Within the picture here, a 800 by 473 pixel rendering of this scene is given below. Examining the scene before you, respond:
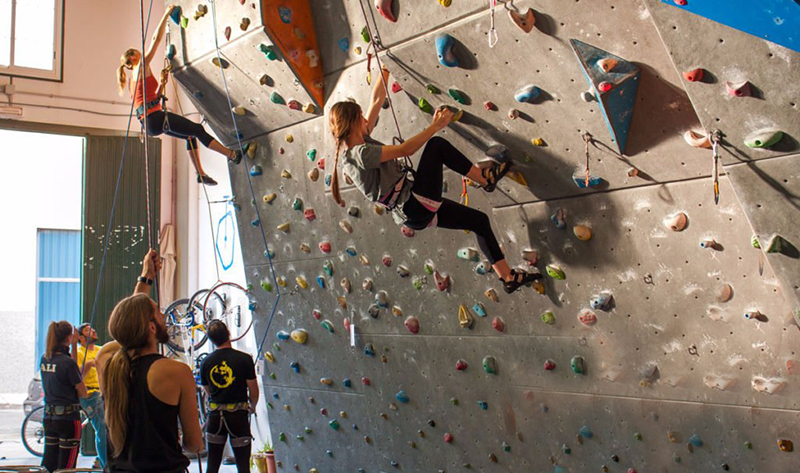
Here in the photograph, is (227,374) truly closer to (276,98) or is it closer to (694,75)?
(276,98)

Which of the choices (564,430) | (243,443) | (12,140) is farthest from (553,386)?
(12,140)

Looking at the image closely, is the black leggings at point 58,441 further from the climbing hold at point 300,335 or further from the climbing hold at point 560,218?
the climbing hold at point 560,218

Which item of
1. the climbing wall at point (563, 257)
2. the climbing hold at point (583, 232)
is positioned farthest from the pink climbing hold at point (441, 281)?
the climbing hold at point (583, 232)

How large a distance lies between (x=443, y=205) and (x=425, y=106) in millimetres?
415

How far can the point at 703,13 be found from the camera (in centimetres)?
202

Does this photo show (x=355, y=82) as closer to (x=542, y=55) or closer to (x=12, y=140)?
(x=542, y=55)

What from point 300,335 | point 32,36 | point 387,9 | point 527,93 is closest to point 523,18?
point 527,93

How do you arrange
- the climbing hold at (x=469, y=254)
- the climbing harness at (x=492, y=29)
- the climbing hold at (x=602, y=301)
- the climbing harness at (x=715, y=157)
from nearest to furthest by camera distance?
the climbing harness at (x=715, y=157)
the climbing harness at (x=492, y=29)
the climbing hold at (x=602, y=301)
the climbing hold at (x=469, y=254)

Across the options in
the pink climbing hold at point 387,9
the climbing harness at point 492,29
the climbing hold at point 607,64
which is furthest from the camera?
the pink climbing hold at point 387,9

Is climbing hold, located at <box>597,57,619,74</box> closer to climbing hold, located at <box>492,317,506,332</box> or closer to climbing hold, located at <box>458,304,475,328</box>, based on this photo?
climbing hold, located at <box>492,317,506,332</box>

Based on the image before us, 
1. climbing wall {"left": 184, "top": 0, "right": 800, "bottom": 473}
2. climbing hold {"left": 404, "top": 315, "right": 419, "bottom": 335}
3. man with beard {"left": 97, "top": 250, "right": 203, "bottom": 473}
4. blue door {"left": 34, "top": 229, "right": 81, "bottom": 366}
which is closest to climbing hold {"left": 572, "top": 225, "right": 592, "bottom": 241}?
climbing wall {"left": 184, "top": 0, "right": 800, "bottom": 473}

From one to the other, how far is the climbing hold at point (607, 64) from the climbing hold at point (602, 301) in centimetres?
101

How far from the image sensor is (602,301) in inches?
123

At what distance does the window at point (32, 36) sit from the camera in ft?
24.7
